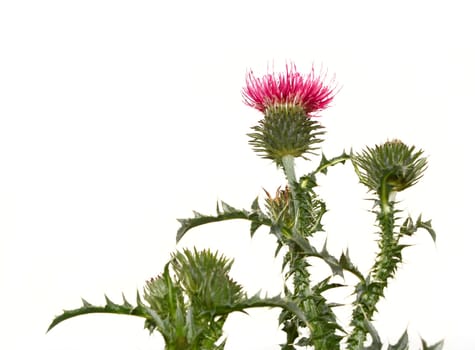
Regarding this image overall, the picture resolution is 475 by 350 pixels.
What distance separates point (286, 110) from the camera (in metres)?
5.44

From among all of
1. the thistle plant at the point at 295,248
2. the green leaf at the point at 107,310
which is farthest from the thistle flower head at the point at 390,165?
the green leaf at the point at 107,310

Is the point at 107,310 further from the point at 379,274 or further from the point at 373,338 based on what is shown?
the point at 379,274

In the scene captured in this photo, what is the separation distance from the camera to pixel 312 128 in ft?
17.8

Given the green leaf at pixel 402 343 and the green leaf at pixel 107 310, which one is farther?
the green leaf at pixel 402 343

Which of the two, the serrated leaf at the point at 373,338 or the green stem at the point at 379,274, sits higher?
the green stem at the point at 379,274

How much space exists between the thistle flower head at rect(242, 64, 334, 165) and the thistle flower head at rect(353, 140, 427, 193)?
1.24 feet

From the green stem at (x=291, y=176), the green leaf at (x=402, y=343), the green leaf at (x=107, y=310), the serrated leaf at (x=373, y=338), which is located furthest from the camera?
the green stem at (x=291, y=176)

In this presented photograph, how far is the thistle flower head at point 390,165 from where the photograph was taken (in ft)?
16.9

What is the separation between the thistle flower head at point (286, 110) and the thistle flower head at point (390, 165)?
1.24 ft

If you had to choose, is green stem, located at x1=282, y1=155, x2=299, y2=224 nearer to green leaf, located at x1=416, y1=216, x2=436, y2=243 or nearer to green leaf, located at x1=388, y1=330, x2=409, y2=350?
green leaf, located at x1=416, y1=216, x2=436, y2=243

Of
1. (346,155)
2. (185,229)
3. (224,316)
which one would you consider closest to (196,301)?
(224,316)

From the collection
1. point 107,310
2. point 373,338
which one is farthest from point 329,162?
point 107,310

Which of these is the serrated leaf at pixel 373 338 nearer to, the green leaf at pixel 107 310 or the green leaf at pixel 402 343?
the green leaf at pixel 402 343

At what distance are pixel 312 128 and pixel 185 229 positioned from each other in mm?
1250
